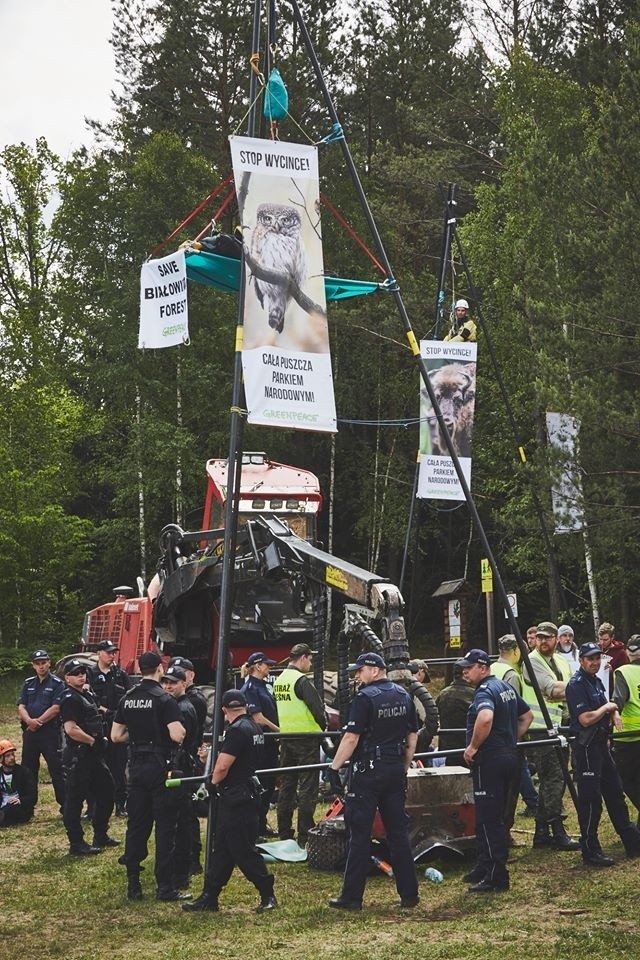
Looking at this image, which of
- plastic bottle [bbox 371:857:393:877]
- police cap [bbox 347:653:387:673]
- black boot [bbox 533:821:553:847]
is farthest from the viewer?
black boot [bbox 533:821:553:847]

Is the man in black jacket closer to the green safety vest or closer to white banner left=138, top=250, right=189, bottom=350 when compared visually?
the green safety vest

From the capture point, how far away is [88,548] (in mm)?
39312

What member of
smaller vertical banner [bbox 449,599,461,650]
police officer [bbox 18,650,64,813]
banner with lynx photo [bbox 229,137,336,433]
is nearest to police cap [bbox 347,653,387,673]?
banner with lynx photo [bbox 229,137,336,433]

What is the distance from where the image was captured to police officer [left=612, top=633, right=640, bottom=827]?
12023 millimetres

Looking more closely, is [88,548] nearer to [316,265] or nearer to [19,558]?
[19,558]

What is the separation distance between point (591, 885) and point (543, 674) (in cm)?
275

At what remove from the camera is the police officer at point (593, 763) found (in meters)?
11.2

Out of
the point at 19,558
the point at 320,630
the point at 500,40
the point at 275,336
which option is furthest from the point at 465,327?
the point at 500,40

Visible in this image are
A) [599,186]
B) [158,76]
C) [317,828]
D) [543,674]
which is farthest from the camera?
[158,76]

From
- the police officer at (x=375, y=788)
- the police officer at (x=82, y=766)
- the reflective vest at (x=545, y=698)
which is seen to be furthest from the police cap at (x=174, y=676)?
the reflective vest at (x=545, y=698)

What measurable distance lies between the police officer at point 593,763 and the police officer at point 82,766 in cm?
471

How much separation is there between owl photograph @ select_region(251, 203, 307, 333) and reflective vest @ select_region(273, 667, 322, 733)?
151 inches

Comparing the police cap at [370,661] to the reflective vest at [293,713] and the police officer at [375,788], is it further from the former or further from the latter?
the reflective vest at [293,713]

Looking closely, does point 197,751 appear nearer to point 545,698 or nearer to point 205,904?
point 205,904
